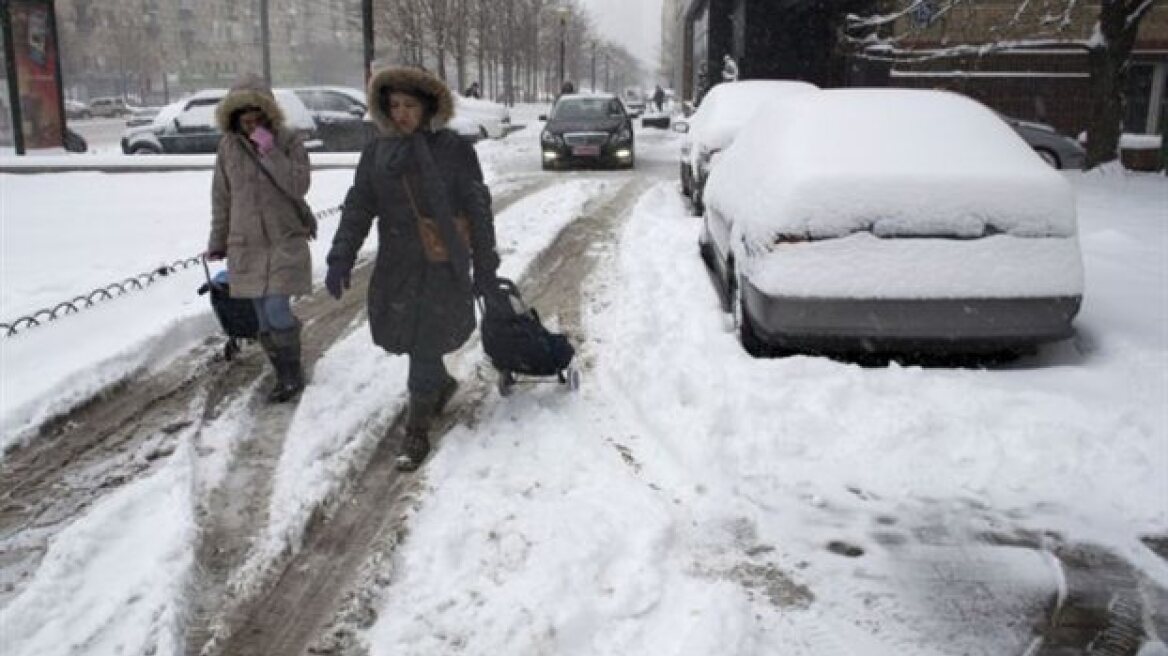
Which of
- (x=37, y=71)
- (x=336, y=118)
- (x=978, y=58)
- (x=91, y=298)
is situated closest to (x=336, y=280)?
(x=91, y=298)

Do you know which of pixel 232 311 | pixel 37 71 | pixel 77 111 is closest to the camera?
pixel 232 311

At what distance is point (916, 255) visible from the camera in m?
4.94

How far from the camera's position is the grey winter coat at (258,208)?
5.09 m

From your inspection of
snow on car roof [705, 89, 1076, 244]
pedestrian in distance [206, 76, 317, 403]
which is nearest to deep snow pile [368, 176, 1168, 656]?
snow on car roof [705, 89, 1076, 244]

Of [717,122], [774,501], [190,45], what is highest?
[190,45]

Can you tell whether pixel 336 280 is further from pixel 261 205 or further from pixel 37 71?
pixel 37 71

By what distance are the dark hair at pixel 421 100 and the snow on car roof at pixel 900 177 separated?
1877 millimetres

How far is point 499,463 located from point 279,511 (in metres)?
0.95

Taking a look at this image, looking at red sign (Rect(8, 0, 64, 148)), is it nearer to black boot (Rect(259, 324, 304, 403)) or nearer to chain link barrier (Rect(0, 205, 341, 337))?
chain link barrier (Rect(0, 205, 341, 337))

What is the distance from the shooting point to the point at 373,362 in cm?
590

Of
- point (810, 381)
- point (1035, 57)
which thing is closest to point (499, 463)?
point (810, 381)

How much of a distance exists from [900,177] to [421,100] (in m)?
2.49

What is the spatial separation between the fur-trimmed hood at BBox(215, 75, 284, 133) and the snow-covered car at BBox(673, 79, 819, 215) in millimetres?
6981

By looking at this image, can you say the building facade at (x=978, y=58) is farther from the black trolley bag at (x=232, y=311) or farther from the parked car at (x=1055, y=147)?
the black trolley bag at (x=232, y=311)
